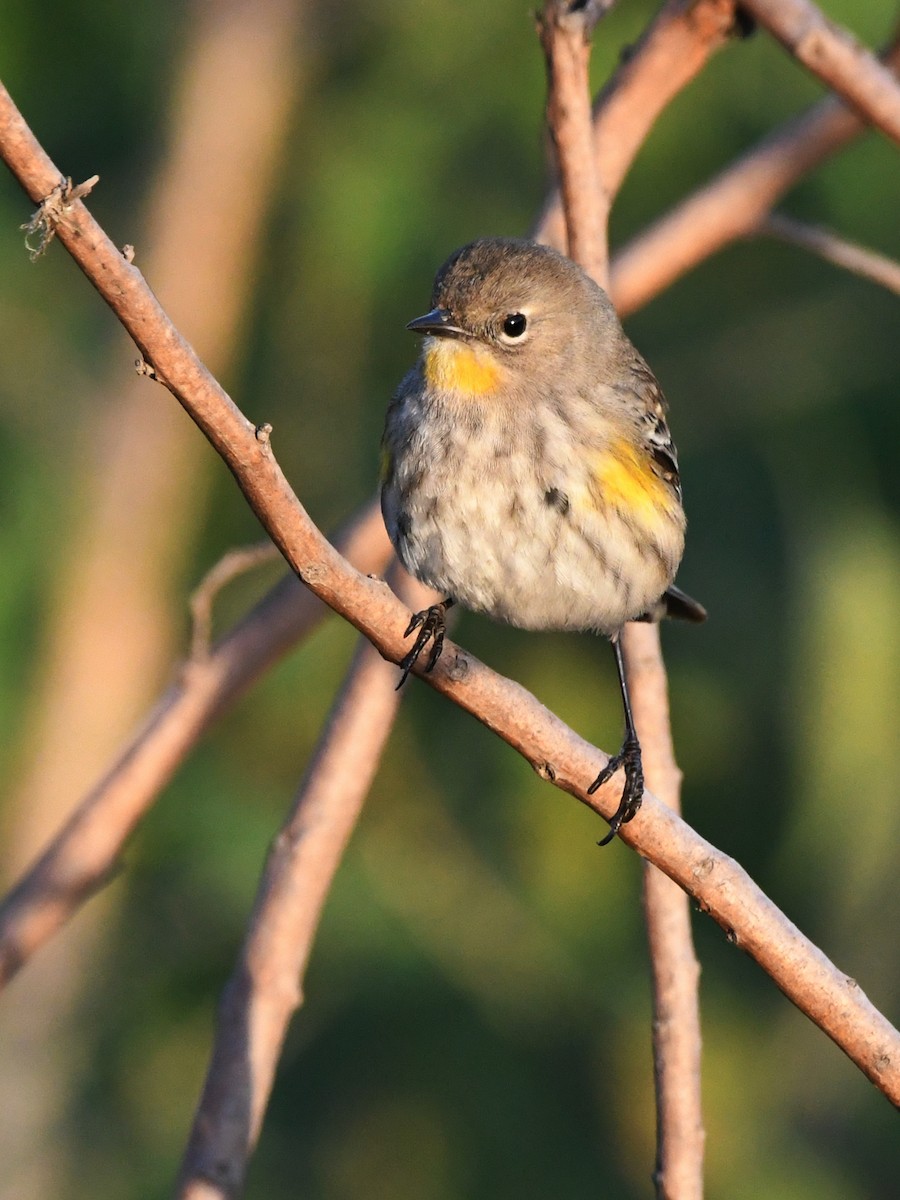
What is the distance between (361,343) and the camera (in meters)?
5.94

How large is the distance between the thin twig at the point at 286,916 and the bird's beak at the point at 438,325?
2.17ft

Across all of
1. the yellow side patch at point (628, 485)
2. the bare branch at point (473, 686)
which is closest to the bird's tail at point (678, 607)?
the yellow side patch at point (628, 485)

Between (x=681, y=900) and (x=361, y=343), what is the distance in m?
3.67

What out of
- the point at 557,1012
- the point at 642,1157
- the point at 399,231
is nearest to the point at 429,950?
the point at 557,1012

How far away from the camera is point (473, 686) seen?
2229mm

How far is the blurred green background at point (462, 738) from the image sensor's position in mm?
5406

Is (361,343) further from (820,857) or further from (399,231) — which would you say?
(820,857)

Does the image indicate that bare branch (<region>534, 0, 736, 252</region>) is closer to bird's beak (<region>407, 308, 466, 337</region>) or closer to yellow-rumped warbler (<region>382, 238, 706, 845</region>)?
yellow-rumped warbler (<region>382, 238, 706, 845</region>)

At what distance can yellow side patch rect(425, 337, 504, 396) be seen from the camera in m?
3.17

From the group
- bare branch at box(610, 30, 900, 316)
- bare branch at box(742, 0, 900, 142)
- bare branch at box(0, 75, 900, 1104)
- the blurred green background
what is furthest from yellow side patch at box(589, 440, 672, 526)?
the blurred green background

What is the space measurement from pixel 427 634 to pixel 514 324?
1.00 m

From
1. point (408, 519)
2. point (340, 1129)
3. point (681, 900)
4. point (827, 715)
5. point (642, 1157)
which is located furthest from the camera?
point (340, 1129)

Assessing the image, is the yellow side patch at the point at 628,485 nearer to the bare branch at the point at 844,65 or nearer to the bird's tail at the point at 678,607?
the bird's tail at the point at 678,607

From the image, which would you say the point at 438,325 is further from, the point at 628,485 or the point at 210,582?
the point at 210,582
